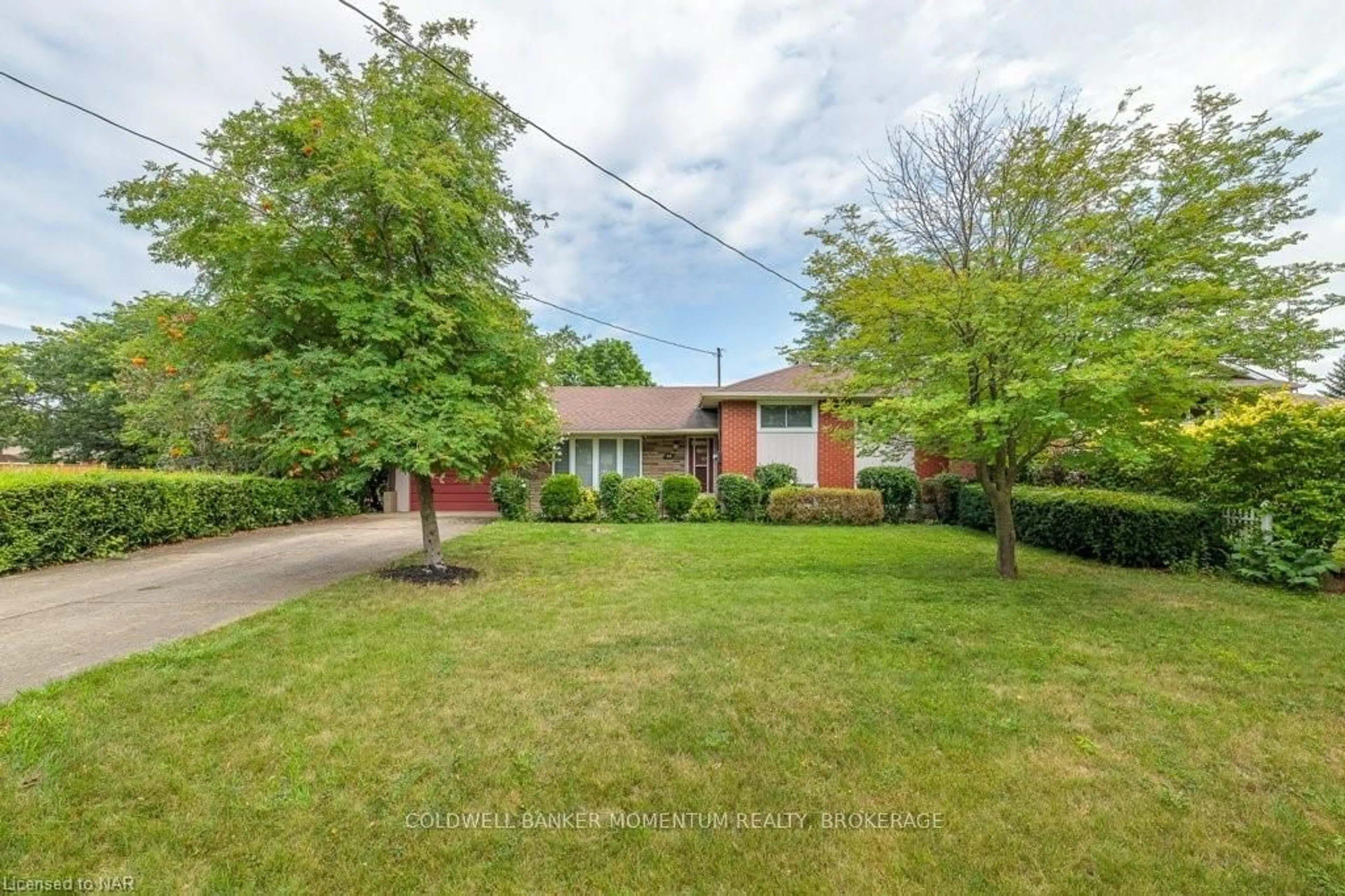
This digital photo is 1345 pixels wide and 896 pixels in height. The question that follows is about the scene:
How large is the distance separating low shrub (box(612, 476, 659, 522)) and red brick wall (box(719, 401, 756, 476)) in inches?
113

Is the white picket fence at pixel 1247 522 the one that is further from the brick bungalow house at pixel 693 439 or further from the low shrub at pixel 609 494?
the low shrub at pixel 609 494

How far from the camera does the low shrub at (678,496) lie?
14.1 m

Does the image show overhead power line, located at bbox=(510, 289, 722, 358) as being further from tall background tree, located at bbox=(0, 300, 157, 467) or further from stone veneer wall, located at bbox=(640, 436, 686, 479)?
tall background tree, located at bbox=(0, 300, 157, 467)

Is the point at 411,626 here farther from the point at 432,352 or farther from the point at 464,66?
the point at 464,66

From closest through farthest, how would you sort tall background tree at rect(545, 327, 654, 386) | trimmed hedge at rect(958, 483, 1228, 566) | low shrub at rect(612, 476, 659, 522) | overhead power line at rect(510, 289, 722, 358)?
trimmed hedge at rect(958, 483, 1228, 566) < overhead power line at rect(510, 289, 722, 358) < low shrub at rect(612, 476, 659, 522) < tall background tree at rect(545, 327, 654, 386)

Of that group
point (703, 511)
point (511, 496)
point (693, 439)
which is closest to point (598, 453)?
point (693, 439)

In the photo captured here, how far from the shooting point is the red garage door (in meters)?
18.9

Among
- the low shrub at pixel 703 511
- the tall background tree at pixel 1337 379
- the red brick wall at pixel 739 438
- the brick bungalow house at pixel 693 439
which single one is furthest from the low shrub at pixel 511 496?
the tall background tree at pixel 1337 379

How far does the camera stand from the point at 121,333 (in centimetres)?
2244

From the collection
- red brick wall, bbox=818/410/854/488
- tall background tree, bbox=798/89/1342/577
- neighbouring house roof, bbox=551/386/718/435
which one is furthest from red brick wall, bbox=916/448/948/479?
tall background tree, bbox=798/89/1342/577

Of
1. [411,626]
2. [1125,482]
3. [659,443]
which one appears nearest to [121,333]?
[659,443]

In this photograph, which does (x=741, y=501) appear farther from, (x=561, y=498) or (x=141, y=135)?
(x=141, y=135)

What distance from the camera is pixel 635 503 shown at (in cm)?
1395

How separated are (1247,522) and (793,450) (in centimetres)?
945
